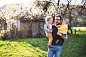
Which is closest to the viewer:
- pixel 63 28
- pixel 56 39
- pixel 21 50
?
pixel 63 28

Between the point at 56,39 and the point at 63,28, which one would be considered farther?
the point at 56,39

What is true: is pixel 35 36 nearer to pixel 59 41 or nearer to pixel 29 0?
pixel 29 0

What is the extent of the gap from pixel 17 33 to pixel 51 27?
14.3 metres

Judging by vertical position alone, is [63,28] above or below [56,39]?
Result: above

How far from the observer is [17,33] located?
16.8m

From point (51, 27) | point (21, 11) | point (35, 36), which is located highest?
point (21, 11)

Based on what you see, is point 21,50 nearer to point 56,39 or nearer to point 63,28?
point 56,39

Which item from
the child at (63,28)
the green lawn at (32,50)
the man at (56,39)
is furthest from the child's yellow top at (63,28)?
the green lawn at (32,50)

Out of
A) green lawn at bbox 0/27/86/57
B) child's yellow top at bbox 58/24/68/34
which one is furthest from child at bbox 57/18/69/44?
green lawn at bbox 0/27/86/57

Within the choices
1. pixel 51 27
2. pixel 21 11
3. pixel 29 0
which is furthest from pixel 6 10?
pixel 51 27

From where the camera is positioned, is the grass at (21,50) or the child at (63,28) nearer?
the child at (63,28)

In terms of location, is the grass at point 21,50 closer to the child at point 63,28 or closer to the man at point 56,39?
the man at point 56,39

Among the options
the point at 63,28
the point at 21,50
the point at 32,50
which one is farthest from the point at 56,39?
the point at 21,50

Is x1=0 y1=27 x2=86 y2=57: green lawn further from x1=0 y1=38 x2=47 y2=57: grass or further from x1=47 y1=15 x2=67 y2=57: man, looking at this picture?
x1=47 y1=15 x2=67 y2=57: man
